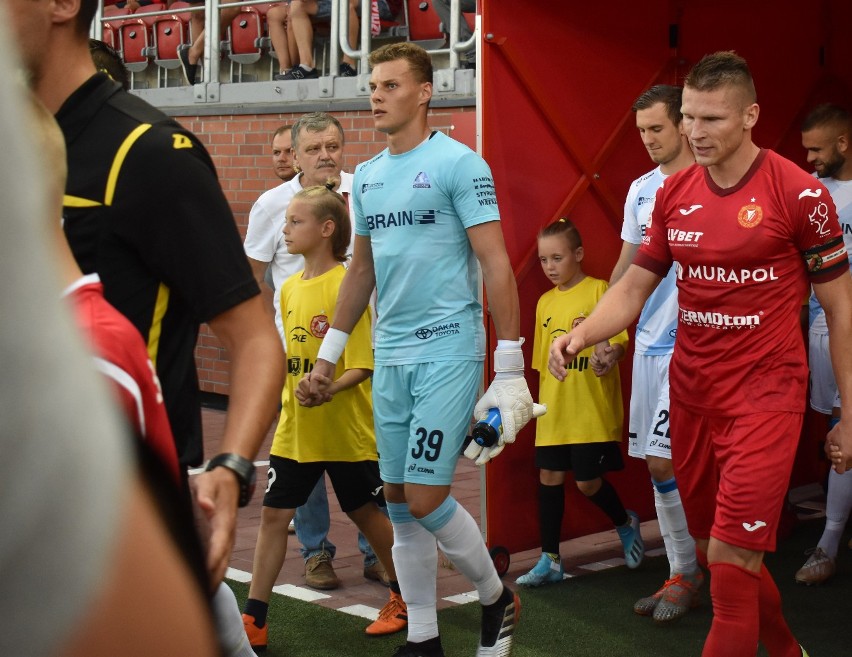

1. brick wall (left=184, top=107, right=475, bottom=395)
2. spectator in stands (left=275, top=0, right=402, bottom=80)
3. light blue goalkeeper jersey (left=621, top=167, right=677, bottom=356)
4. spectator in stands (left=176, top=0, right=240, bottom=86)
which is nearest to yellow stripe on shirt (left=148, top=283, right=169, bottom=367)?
light blue goalkeeper jersey (left=621, top=167, right=677, bottom=356)

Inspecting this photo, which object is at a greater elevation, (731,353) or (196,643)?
(196,643)

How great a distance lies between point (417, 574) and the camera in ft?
15.9

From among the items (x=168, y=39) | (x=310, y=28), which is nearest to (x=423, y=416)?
(x=310, y=28)

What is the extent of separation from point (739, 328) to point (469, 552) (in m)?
1.32

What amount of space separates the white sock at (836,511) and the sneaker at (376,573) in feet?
6.98

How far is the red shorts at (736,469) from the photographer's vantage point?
3.88 metres

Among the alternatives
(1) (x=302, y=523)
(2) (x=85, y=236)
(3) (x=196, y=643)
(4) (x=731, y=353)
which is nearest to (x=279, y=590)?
(1) (x=302, y=523)

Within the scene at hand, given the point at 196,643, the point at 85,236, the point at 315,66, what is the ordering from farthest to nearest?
the point at 315,66 → the point at 85,236 → the point at 196,643

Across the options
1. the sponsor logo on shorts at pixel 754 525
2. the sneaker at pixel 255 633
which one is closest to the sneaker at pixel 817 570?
the sponsor logo on shorts at pixel 754 525

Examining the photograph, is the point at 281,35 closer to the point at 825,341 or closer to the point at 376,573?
the point at 825,341

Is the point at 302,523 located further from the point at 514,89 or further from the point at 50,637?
the point at 50,637

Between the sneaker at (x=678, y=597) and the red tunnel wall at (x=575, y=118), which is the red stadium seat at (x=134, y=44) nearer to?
the red tunnel wall at (x=575, y=118)

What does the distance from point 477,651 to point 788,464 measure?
1.45m

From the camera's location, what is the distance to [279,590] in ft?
19.2
